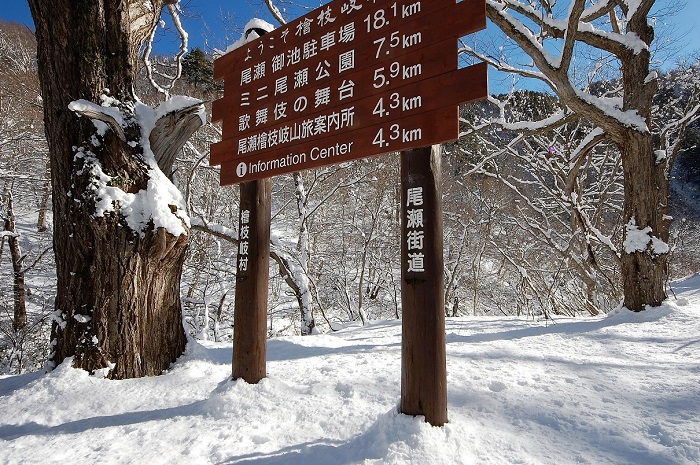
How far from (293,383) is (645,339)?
3719 mm

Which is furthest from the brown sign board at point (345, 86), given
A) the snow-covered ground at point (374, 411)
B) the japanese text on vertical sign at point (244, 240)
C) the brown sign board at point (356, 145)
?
the snow-covered ground at point (374, 411)

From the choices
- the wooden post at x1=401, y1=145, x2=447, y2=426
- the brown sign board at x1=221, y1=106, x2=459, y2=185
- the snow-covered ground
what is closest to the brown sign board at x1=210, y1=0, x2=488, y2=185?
the brown sign board at x1=221, y1=106, x2=459, y2=185

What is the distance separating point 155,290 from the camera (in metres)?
3.66

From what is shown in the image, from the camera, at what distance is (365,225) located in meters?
15.7

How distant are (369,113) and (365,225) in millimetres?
12908

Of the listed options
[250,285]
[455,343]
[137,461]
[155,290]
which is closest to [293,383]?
[250,285]

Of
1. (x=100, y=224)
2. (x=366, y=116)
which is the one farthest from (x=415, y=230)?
(x=100, y=224)

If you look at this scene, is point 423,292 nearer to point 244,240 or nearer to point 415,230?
point 415,230

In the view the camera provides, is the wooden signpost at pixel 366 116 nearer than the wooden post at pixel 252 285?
Yes

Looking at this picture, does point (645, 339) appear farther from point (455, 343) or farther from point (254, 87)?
point (254, 87)

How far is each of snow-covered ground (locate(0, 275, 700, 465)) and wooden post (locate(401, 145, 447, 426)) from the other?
0.59 ft

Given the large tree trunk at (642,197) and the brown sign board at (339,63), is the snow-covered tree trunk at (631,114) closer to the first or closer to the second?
the large tree trunk at (642,197)

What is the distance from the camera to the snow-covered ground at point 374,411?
2162 millimetres

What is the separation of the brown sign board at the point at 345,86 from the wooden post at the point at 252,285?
0.23m
